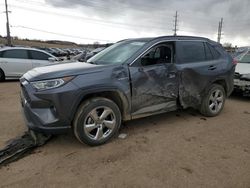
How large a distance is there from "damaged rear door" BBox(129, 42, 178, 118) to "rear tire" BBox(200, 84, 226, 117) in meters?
0.91

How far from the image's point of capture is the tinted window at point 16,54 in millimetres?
10227

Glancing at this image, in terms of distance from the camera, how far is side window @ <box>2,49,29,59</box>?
1023 centimetres

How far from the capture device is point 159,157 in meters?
3.45

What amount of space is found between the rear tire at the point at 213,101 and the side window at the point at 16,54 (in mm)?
8408

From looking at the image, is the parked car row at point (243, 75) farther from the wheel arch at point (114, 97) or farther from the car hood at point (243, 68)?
the wheel arch at point (114, 97)

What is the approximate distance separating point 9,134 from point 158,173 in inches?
110

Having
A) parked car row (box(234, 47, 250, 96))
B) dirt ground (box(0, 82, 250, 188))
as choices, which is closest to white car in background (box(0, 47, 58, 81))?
dirt ground (box(0, 82, 250, 188))

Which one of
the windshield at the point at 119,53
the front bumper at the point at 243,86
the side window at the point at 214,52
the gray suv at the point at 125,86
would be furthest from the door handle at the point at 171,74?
the front bumper at the point at 243,86

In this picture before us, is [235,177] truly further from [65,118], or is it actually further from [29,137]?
[29,137]

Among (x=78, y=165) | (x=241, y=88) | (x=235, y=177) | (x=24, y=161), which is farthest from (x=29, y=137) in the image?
(x=241, y=88)

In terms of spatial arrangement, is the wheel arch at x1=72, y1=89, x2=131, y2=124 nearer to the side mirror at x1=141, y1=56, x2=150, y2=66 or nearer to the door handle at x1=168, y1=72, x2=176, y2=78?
the side mirror at x1=141, y1=56, x2=150, y2=66

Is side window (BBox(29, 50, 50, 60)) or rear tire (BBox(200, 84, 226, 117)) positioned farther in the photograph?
side window (BBox(29, 50, 50, 60))

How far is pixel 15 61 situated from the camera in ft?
33.6

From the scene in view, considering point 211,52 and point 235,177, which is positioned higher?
point 211,52
